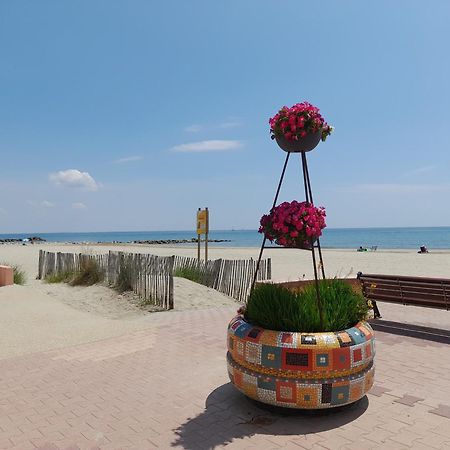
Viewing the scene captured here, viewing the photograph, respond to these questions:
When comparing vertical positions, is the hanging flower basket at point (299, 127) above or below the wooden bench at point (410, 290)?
above

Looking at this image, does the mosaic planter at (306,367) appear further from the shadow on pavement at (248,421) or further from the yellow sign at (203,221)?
the yellow sign at (203,221)

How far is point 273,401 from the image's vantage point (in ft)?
13.1

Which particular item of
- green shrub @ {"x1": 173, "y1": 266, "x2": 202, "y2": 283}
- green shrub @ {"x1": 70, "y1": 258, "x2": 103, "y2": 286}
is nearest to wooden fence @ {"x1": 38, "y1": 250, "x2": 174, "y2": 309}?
green shrub @ {"x1": 70, "y1": 258, "x2": 103, "y2": 286}

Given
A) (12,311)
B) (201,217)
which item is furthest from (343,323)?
(201,217)

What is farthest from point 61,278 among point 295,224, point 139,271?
point 295,224

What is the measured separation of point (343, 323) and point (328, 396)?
74 centimetres

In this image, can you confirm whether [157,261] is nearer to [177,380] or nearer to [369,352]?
[177,380]

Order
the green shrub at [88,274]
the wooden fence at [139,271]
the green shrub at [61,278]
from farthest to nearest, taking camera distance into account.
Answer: the green shrub at [61,278]
the green shrub at [88,274]
the wooden fence at [139,271]

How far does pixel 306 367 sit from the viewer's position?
3854 millimetres

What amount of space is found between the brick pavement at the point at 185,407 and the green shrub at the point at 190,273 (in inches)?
241

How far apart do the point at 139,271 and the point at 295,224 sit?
8.15 m

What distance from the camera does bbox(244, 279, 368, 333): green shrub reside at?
415cm

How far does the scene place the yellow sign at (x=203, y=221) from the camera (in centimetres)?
1396

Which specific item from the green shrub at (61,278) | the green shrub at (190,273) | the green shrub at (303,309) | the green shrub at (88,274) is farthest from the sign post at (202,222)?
the green shrub at (303,309)
